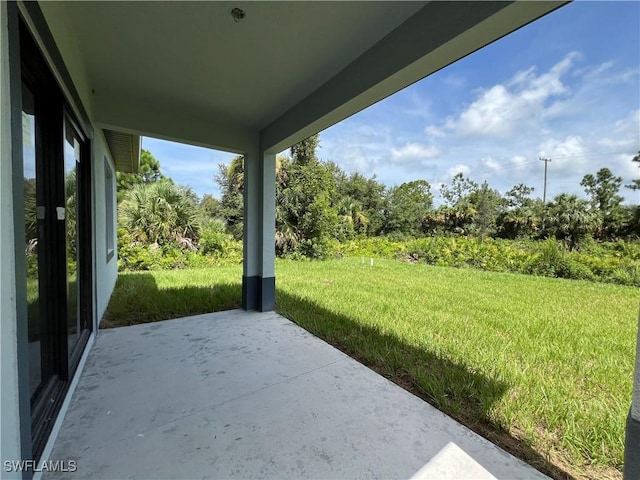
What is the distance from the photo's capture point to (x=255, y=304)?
4289 millimetres

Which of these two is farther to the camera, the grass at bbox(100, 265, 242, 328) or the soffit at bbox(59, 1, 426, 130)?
the grass at bbox(100, 265, 242, 328)

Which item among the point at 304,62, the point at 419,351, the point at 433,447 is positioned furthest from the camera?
the point at 419,351

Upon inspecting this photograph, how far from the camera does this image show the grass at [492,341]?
1776 millimetres

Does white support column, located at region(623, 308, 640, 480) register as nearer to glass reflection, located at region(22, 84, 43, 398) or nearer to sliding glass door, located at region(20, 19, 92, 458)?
sliding glass door, located at region(20, 19, 92, 458)

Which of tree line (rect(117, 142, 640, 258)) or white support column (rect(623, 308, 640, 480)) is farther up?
tree line (rect(117, 142, 640, 258))

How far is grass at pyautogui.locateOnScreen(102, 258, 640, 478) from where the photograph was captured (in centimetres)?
178

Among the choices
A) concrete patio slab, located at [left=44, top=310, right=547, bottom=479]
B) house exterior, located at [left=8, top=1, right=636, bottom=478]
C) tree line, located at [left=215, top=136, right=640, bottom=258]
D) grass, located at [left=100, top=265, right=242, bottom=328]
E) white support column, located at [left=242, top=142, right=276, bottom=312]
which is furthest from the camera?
tree line, located at [left=215, top=136, right=640, bottom=258]

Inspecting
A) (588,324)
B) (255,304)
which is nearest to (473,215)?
(588,324)

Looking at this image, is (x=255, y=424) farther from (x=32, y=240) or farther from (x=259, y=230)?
(x=259, y=230)

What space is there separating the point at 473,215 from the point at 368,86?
17.9 meters

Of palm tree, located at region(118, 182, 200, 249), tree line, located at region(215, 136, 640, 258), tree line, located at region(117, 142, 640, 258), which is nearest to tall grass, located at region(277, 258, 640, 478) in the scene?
tree line, located at region(215, 136, 640, 258)

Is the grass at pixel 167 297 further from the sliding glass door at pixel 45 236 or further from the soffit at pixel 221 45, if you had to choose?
the soffit at pixel 221 45

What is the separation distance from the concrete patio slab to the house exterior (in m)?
0.28

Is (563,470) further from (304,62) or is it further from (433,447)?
(304,62)
